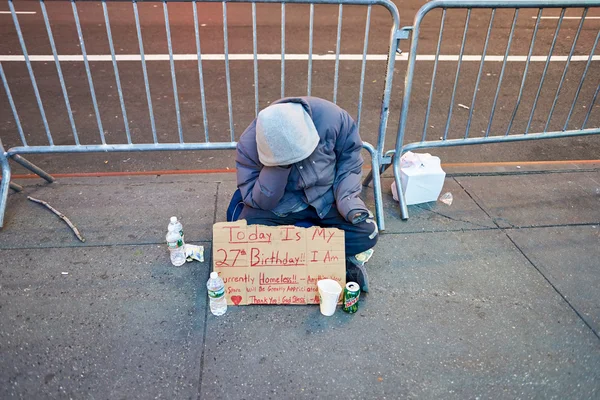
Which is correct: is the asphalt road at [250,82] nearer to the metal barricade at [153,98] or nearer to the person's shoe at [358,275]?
the metal barricade at [153,98]

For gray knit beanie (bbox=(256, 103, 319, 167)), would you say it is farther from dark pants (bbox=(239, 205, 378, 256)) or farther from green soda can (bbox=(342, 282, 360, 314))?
green soda can (bbox=(342, 282, 360, 314))

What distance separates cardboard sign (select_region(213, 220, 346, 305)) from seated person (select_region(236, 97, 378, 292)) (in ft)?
0.61

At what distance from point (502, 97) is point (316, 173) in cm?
411

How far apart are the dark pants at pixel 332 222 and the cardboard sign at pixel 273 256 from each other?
0.62 feet

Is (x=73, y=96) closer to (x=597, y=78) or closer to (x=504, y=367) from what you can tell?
(x=504, y=367)

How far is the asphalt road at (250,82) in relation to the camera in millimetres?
4789

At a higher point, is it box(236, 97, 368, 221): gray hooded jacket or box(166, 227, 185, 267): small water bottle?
box(236, 97, 368, 221): gray hooded jacket

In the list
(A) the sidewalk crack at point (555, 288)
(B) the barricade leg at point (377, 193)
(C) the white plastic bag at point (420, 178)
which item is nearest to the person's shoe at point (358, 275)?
(B) the barricade leg at point (377, 193)

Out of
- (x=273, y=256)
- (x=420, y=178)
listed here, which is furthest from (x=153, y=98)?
(x=273, y=256)

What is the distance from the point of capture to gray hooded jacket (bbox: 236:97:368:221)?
2.74 m

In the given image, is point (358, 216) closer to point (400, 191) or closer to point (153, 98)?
point (400, 191)

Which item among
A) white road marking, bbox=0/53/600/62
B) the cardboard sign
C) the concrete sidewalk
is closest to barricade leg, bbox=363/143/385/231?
the concrete sidewalk

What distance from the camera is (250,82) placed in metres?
6.14

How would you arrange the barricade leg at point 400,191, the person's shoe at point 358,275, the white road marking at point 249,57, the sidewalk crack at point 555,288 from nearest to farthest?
the sidewalk crack at point 555,288, the person's shoe at point 358,275, the barricade leg at point 400,191, the white road marking at point 249,57
